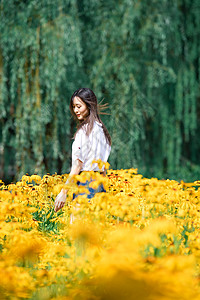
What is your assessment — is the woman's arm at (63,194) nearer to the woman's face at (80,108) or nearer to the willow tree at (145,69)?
the woman's face at (80,108)

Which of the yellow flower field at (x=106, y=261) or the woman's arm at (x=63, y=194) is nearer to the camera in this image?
the yellow flower field at (x=106, y=261)

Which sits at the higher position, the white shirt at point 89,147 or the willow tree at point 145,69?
the willow tree at point 145,69

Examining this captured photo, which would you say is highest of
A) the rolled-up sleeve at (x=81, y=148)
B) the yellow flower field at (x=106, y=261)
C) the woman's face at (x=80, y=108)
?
the woman's face at (x=80, y=108)

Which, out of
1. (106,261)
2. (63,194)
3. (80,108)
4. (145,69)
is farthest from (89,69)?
(106,261)

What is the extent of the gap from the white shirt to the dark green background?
9.08 ft

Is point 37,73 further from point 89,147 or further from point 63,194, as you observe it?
point 63,194

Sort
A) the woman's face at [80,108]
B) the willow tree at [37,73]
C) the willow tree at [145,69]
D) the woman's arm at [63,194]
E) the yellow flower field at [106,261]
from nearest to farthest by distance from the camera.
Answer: the yellow flower field at [106,261] → the woman's arm at [63,194] → the woman's face at [80,108] → the willow tree at [37,73] → the willow tree at [145,69]

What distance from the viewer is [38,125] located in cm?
612

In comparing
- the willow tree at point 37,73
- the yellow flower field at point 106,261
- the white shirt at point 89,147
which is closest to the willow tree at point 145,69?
the willow tree at point 37,73

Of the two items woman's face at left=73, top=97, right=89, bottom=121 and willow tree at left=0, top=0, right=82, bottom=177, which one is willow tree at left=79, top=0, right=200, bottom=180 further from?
woman's face at left=73, top=97, right=89, bottom=121

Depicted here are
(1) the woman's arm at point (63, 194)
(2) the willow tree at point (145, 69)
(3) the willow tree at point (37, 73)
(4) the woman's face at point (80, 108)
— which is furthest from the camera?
(2) the willow tree at point (145, 69)

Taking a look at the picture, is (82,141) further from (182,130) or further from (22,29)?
(182,130)

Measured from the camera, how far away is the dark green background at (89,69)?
6168 millimetres

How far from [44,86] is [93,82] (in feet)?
2.48
